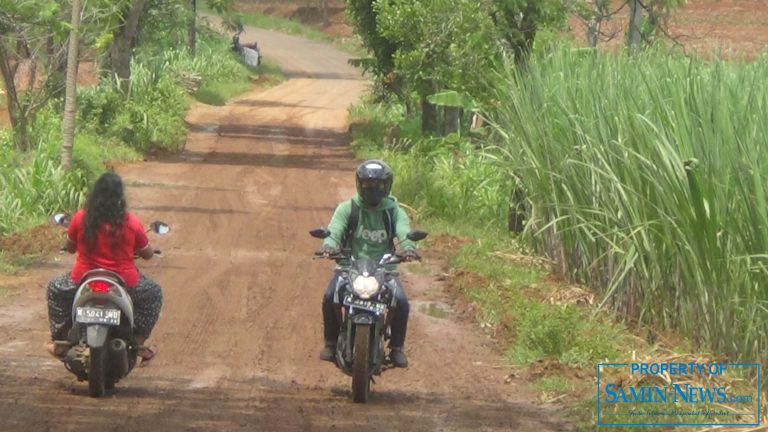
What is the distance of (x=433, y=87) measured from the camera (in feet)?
79.7

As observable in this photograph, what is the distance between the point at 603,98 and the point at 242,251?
5.43 m

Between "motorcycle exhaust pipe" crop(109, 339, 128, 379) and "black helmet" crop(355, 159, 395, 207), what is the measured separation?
5.92ft

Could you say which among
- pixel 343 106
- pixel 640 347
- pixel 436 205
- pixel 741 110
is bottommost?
pixel 343 106

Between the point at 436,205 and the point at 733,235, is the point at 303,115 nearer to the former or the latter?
the point at 436,205

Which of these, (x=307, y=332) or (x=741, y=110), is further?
(x=307, y=332)

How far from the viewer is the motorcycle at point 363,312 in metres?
9.04

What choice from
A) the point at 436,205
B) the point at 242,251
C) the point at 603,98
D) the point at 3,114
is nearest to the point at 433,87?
the point at 436,205

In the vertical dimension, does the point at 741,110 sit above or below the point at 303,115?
above

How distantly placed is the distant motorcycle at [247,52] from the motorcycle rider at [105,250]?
153ft

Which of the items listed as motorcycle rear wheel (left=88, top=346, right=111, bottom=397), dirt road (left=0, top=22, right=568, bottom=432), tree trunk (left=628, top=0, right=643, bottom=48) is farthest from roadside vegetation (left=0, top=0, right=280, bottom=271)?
tree trunk (left=628, top=0, right=643, bottom=48)

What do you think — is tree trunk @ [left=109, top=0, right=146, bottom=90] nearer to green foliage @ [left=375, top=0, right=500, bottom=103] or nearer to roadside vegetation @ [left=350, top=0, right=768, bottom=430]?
green foliage @ [left=375, top=0, right=500, bottom=103]

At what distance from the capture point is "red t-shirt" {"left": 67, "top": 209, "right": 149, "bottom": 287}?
909 cm

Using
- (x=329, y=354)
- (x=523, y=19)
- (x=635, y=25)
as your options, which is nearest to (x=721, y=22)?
(x=635, y=25)

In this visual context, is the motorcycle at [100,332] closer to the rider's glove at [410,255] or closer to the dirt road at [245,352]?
the dirt road at [245,352]
